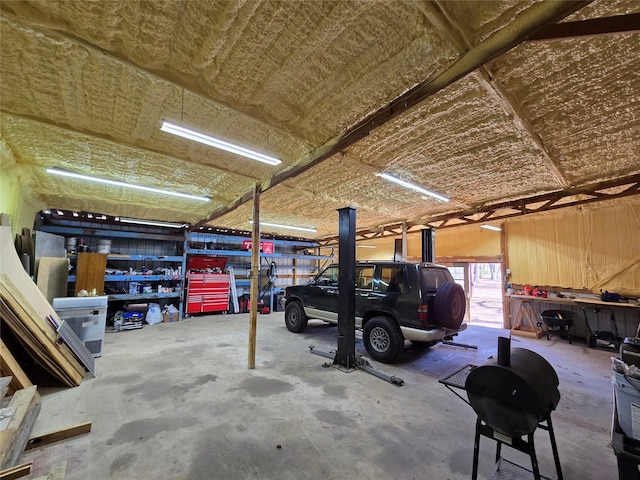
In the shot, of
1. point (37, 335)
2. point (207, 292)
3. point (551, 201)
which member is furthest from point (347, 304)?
point (207, 292)

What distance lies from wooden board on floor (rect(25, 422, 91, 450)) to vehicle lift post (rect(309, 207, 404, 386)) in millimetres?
2951

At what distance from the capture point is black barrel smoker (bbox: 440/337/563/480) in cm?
158

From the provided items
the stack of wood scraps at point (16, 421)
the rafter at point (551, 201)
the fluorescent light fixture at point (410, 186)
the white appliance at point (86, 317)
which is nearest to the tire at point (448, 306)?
the fluorescent light fixture at point (410, 186)

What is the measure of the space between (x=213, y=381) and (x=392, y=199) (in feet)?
15.2

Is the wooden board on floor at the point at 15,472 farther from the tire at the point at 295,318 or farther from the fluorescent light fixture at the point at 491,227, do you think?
the fluorescent light fixture at the point at 491,227

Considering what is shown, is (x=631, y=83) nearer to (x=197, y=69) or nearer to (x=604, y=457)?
(x=604, y=457)

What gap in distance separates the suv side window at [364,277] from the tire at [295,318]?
6.12 feet

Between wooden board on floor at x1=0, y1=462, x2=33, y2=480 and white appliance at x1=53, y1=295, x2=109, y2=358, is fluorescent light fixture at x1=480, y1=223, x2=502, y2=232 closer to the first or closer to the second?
wooden board on floor at x1=0, y1=462, x2=33, y2=480

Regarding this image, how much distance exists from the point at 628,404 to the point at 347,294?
3006 mm

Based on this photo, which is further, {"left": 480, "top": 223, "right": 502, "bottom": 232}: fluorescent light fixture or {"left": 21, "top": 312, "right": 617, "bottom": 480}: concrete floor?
{"left": 480, "top": 223, "right": 502, "bottom": 232}: fluorescent light fixture

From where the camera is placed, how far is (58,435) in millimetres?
2291

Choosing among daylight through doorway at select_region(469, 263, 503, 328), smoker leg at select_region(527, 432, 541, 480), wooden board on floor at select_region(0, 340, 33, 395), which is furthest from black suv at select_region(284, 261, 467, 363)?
daylight through doorway at select_region(469, 263, 503, 328)

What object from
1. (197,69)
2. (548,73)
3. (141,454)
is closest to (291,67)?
(197,69)

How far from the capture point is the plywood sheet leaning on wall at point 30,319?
2.96 meters
